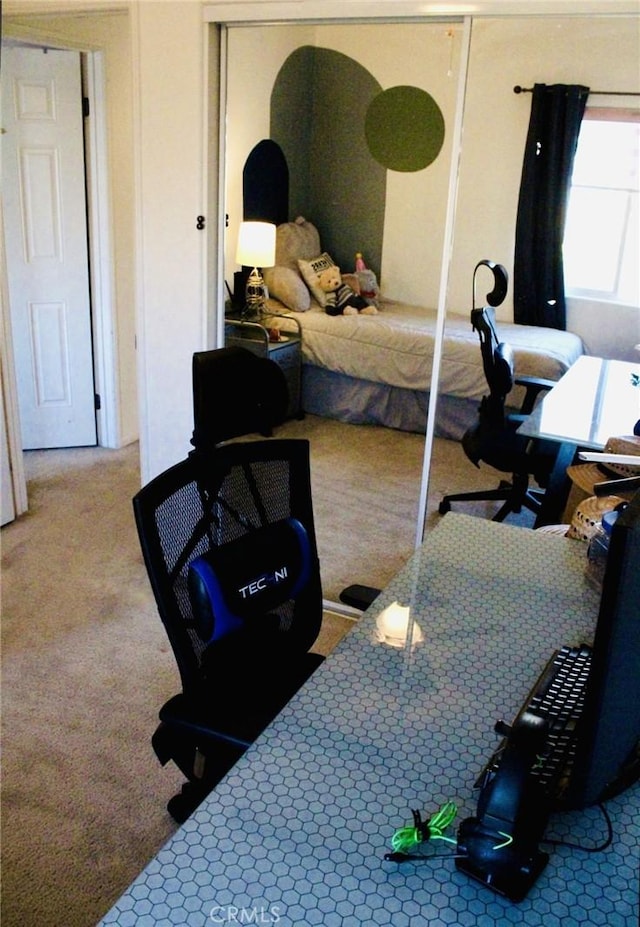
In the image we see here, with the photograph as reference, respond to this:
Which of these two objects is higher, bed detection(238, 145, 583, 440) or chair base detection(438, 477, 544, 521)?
bed detection(238, 145, 583, 440)

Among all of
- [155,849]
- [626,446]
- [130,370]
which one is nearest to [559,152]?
[626,446]

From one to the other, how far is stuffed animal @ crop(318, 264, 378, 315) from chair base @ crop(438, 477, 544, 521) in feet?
2.55

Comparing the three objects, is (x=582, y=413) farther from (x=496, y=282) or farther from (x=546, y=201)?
(x=546, y=201)

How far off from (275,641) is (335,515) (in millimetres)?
1613

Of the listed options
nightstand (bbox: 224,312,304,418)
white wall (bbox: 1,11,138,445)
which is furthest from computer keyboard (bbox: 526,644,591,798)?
white wall (bbox: 1,11,138,445)

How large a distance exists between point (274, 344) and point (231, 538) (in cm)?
149

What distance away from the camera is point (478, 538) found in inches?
79.9

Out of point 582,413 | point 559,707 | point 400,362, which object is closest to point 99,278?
point 400,362

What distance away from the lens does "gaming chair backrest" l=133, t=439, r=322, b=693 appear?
5.15 feet

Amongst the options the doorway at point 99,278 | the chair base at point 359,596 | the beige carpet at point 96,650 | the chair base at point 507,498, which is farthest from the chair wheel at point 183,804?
the doorway at point 99,278

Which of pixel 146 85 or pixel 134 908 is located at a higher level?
pixel 146 85

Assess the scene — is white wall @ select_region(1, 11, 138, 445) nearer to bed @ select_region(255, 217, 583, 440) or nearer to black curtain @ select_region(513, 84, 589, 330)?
bed @ select_region(255, 217, 583, 440)

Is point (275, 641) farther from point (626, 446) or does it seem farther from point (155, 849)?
point (626, 446)

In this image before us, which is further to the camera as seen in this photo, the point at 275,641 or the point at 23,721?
the point at 23,721
